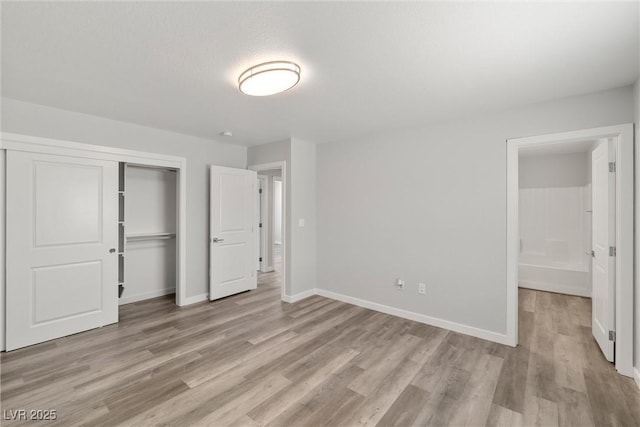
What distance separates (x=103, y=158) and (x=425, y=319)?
171 inches

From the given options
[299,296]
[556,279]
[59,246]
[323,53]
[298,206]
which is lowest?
[299,296]

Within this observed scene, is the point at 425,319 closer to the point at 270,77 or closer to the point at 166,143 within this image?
the point at 270,77

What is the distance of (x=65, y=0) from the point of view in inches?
57.3

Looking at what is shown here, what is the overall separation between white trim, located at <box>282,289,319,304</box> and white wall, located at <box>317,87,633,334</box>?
0.26 meters

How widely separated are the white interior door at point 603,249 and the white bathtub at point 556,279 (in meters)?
2.08

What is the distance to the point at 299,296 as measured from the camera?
4.40m

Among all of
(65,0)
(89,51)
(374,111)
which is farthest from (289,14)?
(374,111)

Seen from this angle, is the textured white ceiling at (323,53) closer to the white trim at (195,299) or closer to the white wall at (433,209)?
the white wall at (433,209)

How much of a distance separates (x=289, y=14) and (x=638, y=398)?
3541mm

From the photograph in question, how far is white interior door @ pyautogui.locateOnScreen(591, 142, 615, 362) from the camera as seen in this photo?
2.53 metres

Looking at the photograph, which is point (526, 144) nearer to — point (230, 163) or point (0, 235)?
point (230, 163)

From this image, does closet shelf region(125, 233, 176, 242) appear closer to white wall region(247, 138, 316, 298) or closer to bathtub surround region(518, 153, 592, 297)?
white wall region(247, 138, 316, 298)

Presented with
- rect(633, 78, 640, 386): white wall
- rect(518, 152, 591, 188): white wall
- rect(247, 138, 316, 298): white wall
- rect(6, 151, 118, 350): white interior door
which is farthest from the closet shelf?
rect(518, 152, 591, 188): white wall

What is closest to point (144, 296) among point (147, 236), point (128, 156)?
point (147, 236)
